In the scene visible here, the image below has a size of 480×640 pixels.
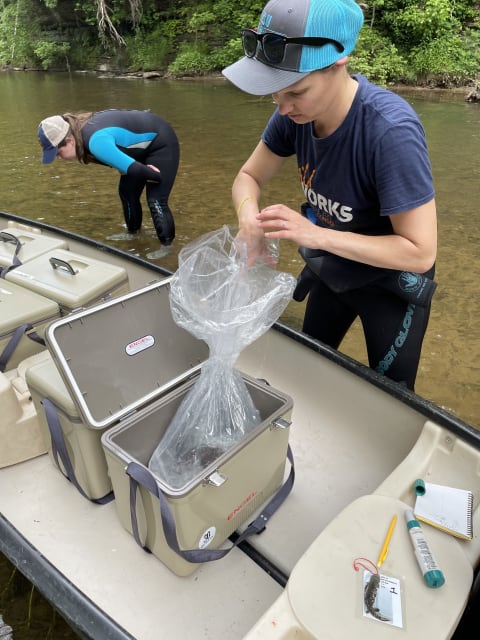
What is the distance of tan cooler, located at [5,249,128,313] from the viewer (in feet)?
7.10

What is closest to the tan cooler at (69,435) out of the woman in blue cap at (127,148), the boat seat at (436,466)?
the boat seat at (436,466)

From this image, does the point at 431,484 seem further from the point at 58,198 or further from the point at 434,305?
the point at 58,198

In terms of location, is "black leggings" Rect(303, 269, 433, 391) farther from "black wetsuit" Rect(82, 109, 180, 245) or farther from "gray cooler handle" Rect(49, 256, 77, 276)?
"black wetsuit" Rect(82, 109, 180, 245)

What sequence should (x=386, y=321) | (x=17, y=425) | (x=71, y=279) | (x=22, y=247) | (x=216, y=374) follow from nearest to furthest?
1. (x=216, y=374)
2. (x=386, y=321)
3. (x=17, y=425)
4. (x=71, y=279)
5. (x=22, y=247)

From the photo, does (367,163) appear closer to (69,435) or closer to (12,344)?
(69,435)

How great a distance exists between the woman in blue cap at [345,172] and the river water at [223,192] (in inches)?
64.2

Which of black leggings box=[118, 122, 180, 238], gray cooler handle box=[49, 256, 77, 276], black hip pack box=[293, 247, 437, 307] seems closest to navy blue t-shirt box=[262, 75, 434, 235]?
black hip pack box=[293, 247, 437, 307]

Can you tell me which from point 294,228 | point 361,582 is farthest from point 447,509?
point 294,228

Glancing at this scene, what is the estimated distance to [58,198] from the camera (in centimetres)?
662

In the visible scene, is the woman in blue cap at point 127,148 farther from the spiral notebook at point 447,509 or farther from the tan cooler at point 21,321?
the spiral notebook at point 447,509

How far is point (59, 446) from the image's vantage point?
5.45 feet

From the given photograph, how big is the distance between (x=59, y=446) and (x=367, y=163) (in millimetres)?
1375

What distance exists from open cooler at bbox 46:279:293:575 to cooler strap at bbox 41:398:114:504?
0.42 ft

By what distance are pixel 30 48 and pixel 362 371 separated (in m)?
25.4
